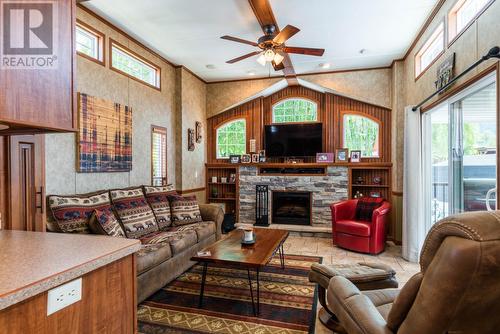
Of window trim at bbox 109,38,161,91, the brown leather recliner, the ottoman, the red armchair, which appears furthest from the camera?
the red armchair

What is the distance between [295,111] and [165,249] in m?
4.15

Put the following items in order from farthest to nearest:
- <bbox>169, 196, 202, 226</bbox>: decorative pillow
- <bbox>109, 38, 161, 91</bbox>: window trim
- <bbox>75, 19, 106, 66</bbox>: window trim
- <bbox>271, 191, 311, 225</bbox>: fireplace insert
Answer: <bbox>271, 191, 311, 225</bbox>: fireplace insert < <bbox>169, 196, 202, 226</bbox>: decorative pillow < <bbox>109, 38, 161, 91</bbox>: window trim < <bbox>75, 19, 106, 66</bbox>: window trim

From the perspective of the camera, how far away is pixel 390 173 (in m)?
5.46

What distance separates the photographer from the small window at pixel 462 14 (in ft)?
8.48

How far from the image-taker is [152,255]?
2.85 meters

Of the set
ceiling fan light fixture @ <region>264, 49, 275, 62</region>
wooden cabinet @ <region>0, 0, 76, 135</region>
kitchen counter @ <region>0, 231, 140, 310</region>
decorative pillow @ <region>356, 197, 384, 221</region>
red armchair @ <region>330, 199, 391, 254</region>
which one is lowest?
red armchair @ <region>330, 199, 391, 254</region>

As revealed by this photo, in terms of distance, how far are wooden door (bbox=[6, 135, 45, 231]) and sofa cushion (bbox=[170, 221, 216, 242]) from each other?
2043 millimetres

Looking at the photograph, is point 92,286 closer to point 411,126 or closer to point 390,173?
point 411,126

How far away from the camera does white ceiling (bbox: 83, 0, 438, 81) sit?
10.8 feet

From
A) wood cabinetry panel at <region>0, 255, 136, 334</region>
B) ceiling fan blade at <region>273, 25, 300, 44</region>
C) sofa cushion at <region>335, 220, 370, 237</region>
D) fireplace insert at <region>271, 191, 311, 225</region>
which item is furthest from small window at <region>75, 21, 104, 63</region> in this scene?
sofa cushion at <region>335, 220, 370, 237</region>

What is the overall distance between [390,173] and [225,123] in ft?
11.9

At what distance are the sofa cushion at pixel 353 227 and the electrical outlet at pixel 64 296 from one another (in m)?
4.14

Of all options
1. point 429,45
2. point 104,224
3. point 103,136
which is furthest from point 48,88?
point 429,45

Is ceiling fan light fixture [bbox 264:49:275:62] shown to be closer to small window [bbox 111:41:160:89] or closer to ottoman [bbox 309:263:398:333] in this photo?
small window [bbox 111:41:160:89]
